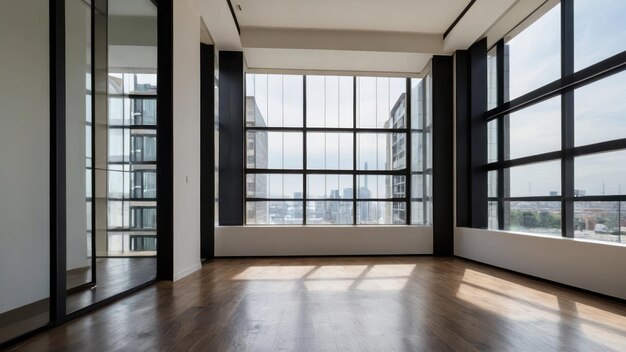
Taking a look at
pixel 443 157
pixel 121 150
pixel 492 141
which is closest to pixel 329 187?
pixel 443 157

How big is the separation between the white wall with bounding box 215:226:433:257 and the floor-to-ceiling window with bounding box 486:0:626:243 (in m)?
1.34

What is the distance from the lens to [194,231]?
445 cm

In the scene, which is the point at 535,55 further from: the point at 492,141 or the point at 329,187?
the point at 329,187

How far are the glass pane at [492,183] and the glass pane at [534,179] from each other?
0.82ft

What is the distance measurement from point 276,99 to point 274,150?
3.00 ft

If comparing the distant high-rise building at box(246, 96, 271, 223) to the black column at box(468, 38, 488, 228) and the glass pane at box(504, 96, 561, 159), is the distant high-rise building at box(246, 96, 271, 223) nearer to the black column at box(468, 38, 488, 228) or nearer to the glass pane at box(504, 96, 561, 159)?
the black column at box(468, 38, 488, 228)

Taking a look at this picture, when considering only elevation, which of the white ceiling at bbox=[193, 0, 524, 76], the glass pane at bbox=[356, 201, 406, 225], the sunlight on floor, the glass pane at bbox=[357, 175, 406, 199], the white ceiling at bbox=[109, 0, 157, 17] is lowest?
the sunlight on floor

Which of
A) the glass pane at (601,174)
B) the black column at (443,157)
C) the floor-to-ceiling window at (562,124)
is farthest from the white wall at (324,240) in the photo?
the glass pane at (601,174)

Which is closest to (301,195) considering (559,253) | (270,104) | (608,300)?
(270,104)

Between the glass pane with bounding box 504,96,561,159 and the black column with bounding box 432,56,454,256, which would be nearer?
the glass pane with bounding box 504,96,561,159

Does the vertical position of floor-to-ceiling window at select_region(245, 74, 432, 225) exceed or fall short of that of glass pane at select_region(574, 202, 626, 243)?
it exceeds it

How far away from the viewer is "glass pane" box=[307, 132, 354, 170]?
6.35 meters

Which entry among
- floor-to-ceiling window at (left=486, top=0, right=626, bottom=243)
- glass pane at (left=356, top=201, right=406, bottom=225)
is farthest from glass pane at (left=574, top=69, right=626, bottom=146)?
glass pane at (left=356, top=201, right=406, bottom=225)

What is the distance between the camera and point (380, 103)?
6.49m
